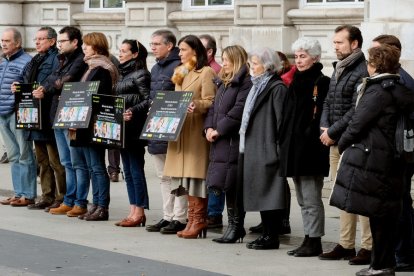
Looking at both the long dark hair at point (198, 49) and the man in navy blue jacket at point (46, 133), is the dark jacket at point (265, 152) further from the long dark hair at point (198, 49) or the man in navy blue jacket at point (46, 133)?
the man in navy blue jacket at point (46, 133)

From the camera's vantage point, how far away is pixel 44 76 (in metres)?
14.5

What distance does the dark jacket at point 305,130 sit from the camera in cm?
1140

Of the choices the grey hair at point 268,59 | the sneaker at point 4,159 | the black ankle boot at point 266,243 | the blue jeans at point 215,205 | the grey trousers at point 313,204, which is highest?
the grey hair at point 268,59

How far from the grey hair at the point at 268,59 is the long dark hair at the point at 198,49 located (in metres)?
0.79

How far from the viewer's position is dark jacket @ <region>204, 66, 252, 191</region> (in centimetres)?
1202

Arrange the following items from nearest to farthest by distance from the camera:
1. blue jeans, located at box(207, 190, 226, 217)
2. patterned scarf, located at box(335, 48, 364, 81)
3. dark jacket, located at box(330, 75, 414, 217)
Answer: dark jacket, located at box(330, 75, 414, 217)
patterned scarf, located at box(335, 48, 364, 81)
blue jeans, located at box(207, 190, 226, 217)

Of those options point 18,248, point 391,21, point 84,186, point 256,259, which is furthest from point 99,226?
point 391,21

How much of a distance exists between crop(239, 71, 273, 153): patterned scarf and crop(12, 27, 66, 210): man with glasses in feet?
10.2

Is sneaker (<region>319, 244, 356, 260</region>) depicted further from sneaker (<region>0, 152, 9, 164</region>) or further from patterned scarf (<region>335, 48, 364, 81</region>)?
sneaker (<region>0, 152, 9, 164</region>)

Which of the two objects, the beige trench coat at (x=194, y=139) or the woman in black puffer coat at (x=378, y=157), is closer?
the woman in black puffer coat at (x=378, y=157)

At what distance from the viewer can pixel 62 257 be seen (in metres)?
11.4

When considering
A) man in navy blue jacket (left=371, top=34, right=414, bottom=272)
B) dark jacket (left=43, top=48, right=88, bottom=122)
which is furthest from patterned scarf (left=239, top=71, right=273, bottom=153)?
dark jacket (left=43, top=48, right=88, bottom=122)

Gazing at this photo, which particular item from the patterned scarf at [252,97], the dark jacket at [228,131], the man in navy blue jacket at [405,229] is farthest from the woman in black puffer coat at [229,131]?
the man in navy blue jacket at [405,229]

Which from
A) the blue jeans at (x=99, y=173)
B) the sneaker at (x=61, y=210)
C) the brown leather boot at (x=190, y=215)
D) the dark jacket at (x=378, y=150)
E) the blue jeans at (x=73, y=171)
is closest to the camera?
the dark jacket at (x=378, y=150)
